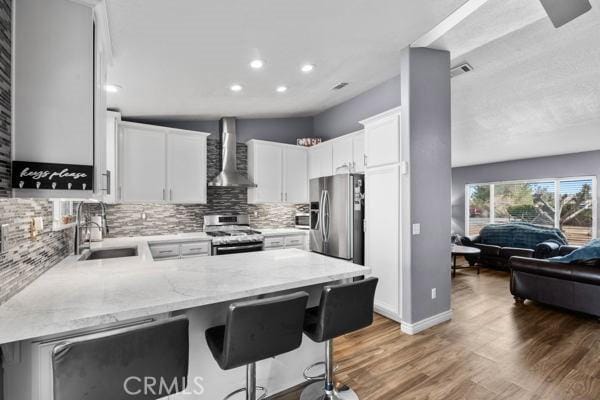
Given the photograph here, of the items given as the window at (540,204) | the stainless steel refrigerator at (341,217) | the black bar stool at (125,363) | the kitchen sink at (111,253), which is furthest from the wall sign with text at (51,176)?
the window at (540,204)

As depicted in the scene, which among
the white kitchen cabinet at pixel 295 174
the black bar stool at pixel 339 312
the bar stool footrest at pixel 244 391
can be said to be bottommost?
the bar stool footrest at pixel 244 391

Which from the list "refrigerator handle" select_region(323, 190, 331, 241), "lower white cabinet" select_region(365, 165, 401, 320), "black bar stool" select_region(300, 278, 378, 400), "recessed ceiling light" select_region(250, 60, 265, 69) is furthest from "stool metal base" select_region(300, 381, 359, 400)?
"recessed ceiling light" select_region(250, 60, 265, 69)

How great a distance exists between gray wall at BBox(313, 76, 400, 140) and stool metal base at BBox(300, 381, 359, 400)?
3124mm


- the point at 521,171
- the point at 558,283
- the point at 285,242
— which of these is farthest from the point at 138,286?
the point at 521,171

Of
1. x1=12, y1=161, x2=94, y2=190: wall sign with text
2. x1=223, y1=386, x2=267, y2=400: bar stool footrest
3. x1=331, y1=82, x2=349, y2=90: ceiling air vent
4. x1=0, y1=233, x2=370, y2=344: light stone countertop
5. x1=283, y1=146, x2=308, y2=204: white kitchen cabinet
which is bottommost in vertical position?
x1=223, y1=386, x2=267, y2=400: bar stool footrest

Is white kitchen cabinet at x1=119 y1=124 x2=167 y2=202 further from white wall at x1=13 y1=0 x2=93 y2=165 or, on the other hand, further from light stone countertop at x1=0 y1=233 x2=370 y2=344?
white wall at x1=13 y1=0 x2=93 y2=165

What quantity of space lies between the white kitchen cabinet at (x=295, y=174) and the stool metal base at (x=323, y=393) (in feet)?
10.3

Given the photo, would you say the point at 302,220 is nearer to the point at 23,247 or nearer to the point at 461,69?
the point at 461,69

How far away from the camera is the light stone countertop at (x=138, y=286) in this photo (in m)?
1.13

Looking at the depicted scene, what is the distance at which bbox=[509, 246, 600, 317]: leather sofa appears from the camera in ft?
10.4

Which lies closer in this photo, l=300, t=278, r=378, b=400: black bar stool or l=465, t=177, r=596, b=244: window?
l=300, t=278, r=378, b=400: black bar stool

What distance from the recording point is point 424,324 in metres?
3.02

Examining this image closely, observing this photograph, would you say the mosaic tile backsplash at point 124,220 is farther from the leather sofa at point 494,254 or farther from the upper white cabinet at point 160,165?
the leather sofa at point 494,254

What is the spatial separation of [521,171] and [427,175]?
19.7 ft
